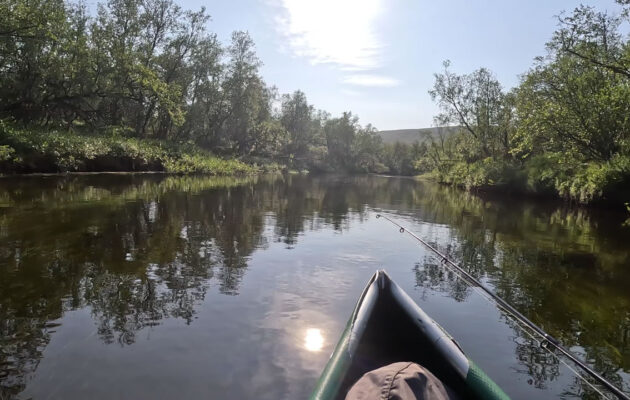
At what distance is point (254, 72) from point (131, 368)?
56.7 metres

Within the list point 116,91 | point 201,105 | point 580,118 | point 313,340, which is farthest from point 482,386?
point 201,105

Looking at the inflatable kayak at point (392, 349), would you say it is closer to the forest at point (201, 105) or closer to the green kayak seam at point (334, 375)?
the green kayak seam at point (334, 375)

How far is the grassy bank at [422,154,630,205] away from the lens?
2122cm

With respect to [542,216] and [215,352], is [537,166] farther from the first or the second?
[215,352]

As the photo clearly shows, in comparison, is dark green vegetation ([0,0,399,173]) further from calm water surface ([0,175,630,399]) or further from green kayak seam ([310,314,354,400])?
green kayak seam ([310,314,354,400])

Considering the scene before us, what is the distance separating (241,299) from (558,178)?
89.2ft

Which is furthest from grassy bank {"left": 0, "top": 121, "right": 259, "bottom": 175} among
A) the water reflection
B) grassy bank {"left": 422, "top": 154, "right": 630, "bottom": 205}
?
grassy bank {"left": 422, "top": 154, "right": 630, "bottom": 205}

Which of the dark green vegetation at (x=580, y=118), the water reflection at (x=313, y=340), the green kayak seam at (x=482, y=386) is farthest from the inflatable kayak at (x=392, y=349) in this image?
the dark green vegetation at (x=580, y=118)

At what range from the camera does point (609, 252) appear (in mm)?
11852

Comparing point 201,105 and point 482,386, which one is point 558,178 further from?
point 201,105

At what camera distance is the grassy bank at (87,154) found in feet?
71.4

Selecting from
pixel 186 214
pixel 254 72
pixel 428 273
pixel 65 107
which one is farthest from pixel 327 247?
pixel 254 72

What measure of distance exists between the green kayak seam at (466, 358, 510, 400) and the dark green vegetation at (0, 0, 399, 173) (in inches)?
919

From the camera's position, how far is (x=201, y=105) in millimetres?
54000
